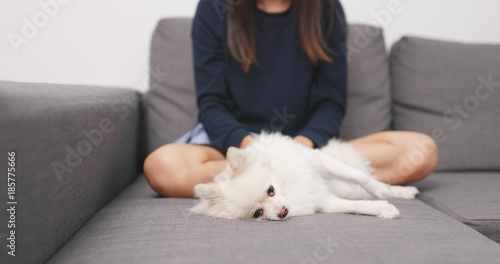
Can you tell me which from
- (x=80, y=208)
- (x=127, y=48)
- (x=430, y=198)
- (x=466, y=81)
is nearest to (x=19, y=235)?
(x=80, y=208)

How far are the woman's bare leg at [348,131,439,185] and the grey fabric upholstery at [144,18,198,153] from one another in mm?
907

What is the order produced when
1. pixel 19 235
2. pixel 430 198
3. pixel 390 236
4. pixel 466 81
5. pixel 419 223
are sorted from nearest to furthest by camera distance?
pixel 19 235 < pixel 390 236 < pixel 419 223 < pixel 430 198 < pixel 466 81

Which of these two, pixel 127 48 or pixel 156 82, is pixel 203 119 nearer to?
pixel 156 82

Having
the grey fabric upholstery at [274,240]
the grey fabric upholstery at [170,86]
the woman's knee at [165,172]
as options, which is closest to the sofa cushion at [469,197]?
the grey fabric upholstery at [274,240]

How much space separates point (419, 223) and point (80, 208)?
1025 mm

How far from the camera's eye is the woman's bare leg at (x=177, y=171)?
149 centimetres

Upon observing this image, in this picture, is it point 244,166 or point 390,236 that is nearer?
point 390,236

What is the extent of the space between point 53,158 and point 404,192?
1.27 metres

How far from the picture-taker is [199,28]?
5.99ft

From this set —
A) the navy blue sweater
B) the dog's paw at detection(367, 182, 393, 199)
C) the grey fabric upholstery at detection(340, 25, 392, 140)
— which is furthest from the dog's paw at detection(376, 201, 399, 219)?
the grey fabric upholstery at detection(340, 25, 392, 140)

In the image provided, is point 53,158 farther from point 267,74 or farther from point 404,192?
point 404,192

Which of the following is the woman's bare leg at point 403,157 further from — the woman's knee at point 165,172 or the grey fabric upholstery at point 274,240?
the woman's knee at point 165,172

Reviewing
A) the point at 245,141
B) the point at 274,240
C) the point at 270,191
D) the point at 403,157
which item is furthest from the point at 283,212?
the point at 403,157

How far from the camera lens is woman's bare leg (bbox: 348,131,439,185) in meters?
1.61
